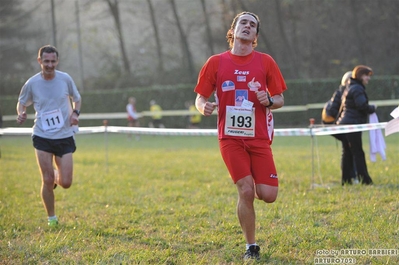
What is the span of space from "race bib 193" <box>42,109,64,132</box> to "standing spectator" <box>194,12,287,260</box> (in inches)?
95.2

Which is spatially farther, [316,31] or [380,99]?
[316,31]

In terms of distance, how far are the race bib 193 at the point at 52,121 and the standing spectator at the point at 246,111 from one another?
2.42m

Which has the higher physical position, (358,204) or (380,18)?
(380,18)

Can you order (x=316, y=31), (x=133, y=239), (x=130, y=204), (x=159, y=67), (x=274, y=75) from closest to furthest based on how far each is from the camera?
(x=274, y=75) → (x=133, y=239) → (x=130, y=204) → (x=316, y=31) → (x=159, y=67)

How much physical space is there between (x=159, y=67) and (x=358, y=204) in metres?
38.4

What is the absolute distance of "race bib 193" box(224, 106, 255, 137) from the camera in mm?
5086

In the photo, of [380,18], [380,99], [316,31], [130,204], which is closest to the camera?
[130,204]

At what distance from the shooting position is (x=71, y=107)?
7.29 meters

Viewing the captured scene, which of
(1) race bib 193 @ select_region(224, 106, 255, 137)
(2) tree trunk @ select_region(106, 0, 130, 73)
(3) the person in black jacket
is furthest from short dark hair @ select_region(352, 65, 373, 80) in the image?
(2) tree trunk @ select_region(106, 0, 130, 73)

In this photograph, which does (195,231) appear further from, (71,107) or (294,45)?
(294,45)

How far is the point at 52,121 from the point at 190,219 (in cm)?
207

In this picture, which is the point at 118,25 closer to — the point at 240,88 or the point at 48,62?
the point at 48,62

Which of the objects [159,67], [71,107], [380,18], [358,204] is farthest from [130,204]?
[159,67]

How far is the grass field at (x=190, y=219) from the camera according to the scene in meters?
5.35
